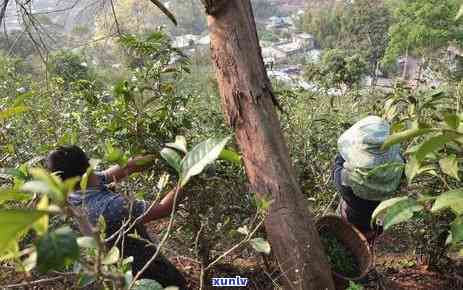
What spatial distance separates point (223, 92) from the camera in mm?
1825

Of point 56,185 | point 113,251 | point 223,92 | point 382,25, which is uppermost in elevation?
point 56,185

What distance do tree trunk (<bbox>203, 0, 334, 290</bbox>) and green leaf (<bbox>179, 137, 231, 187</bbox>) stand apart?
91 cm

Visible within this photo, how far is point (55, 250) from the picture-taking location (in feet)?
1.85

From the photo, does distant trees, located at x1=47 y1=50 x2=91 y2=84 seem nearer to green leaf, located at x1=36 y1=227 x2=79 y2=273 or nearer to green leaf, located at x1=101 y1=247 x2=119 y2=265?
green leaf, located at x1=101 y1=247 x2=119 y2=265

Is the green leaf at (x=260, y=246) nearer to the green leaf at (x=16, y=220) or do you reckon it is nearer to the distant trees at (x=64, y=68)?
the green leaf at (x=16, y=220)

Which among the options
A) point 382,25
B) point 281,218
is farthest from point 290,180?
point 382,25

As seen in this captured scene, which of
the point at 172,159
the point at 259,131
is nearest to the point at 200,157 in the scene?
the point at 172,159

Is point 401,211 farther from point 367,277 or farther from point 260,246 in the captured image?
point 367,277

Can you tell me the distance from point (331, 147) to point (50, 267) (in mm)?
2730

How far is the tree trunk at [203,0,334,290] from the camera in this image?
5.69 ft

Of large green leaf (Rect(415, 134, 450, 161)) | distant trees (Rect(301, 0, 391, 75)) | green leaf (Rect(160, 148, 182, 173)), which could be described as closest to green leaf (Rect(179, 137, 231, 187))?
green leaf (Rect(160, 148, 182, 173))

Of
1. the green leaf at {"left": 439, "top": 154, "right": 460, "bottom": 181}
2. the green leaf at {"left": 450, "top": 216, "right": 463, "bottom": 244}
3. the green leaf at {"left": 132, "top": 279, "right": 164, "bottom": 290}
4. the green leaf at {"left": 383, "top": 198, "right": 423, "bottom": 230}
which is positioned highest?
the green leaf at {"left": 439, "top": 154, "right": 460, "bottom": 181}

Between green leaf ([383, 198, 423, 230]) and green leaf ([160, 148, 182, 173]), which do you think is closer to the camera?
green leaf ([160, 148, 182, 173])

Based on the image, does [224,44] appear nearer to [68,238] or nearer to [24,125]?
[68,238]
